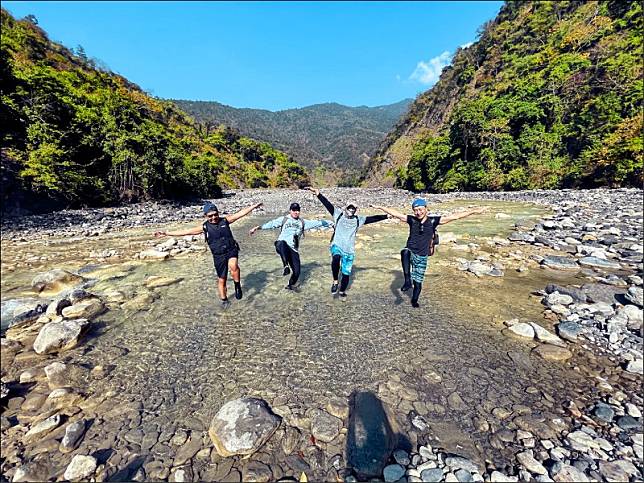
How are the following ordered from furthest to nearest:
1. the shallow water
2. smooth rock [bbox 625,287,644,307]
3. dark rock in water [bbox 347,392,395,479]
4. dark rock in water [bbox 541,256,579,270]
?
1. dark rock in water [bbox 541,256,579,270]
2. smooth rock [bbox 625,287,644,307]
3. the shallow water
4. dark rock in water [bbox 347,392,395,479]

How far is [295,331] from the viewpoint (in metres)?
5.57

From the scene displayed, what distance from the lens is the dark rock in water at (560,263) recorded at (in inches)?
323

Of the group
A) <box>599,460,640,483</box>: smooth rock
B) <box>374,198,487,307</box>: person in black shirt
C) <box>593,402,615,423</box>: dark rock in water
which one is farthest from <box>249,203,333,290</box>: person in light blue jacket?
<box>599,460,640,483</box>: smooth rock

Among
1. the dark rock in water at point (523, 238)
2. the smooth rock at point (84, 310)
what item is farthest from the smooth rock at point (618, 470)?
the dark rock in water at point (523, 238)

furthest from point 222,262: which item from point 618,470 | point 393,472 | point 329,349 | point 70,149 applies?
point 70,149

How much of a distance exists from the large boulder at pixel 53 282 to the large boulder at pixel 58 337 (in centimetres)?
297

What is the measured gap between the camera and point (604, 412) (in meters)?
3.34

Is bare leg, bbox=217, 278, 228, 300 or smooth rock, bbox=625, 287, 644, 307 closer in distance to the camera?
smooth rock, bbox=625, 287, 644, 307

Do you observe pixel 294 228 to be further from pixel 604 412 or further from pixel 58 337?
pixel 604 412

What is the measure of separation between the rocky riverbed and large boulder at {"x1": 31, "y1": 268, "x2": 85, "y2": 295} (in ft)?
0.13

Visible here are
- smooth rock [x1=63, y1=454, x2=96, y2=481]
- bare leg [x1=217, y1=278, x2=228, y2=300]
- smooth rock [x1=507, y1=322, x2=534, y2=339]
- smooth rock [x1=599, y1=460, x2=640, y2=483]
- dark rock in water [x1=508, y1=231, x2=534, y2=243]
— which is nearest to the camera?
smooth rock [x1=599, y1=460, x2=640, y2=483]

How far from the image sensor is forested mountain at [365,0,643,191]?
28406mm

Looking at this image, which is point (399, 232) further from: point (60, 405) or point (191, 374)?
point (60, 405)

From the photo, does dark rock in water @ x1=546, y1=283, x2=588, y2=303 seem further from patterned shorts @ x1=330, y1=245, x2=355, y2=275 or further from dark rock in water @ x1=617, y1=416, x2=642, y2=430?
patterned shorts @ x1=330, y1=245, x2=355, y2=275
